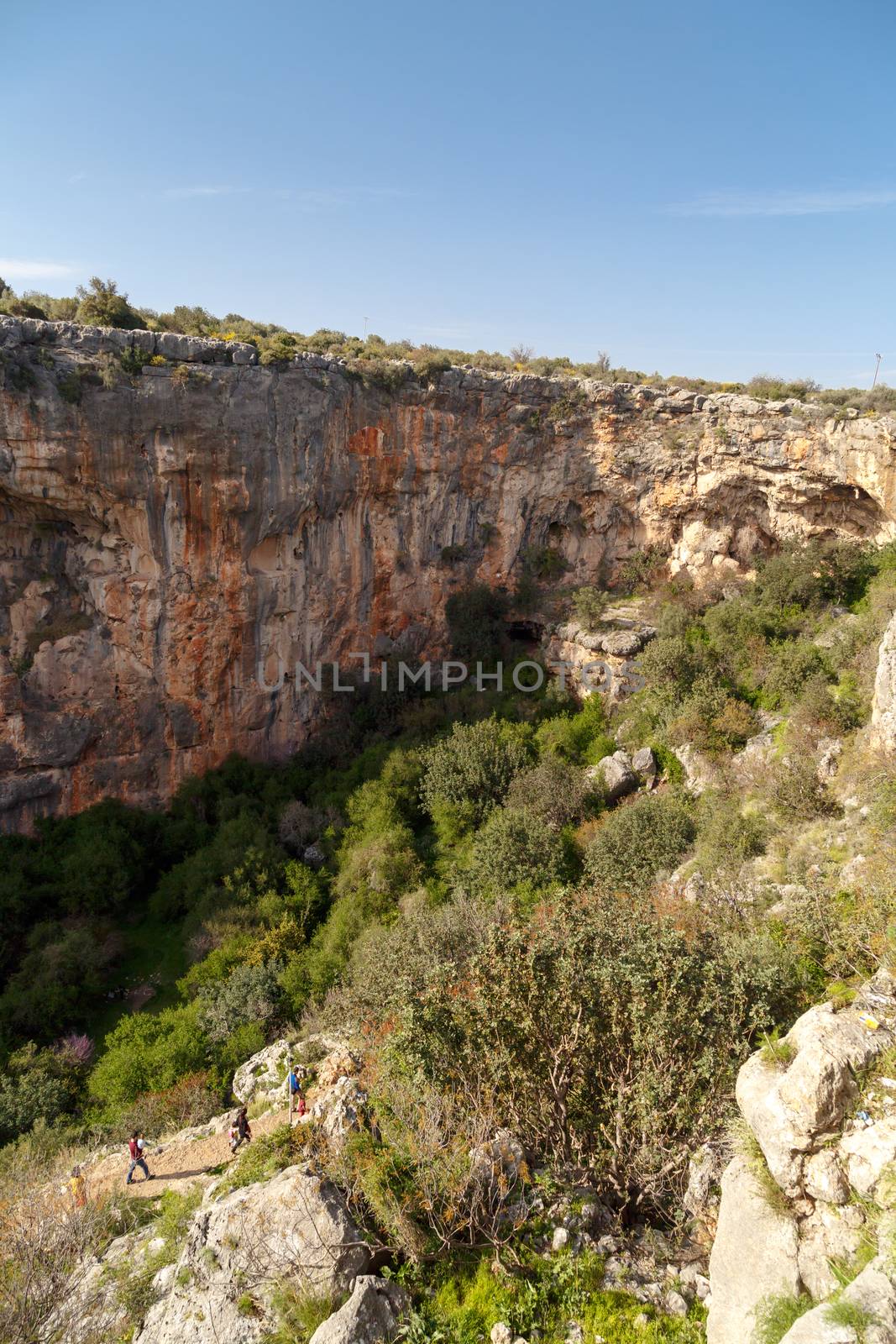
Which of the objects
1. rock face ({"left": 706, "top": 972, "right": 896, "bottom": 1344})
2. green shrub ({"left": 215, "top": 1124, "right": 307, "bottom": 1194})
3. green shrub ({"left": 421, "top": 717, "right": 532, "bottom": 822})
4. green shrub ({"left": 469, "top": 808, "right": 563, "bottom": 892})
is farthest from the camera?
green shrub ({"left": 421, "top": 717, "right": 532, "bottom": 822})

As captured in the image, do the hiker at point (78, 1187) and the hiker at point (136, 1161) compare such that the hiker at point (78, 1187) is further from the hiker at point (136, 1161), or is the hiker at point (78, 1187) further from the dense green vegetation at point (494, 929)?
the dense green vegetation at point (494, 929)

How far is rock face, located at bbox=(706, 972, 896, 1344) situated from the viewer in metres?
5.12

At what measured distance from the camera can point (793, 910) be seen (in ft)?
28.6

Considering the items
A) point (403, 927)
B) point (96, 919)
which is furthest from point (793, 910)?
point (96, 919)

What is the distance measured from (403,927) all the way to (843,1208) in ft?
26.8

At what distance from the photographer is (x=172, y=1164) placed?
32.1ft

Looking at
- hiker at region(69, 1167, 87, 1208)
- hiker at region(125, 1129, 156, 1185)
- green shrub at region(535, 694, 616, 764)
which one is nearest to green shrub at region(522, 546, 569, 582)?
green shrub at region(535, 694, 616, 764)

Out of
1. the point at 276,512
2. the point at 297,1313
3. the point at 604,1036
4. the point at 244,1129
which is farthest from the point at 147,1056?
the point at 276,512

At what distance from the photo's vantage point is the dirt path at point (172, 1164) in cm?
921

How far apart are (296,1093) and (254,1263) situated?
11.2 feet

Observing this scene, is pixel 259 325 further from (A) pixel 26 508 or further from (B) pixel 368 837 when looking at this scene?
(B) pixel 368 837

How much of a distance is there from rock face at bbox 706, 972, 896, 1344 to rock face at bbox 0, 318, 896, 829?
1278cm

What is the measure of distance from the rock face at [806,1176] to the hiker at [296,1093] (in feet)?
18.4

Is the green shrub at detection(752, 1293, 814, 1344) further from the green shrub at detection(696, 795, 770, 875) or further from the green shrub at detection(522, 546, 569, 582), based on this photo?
the green shrub at detection(522, 546, 569, 582)
